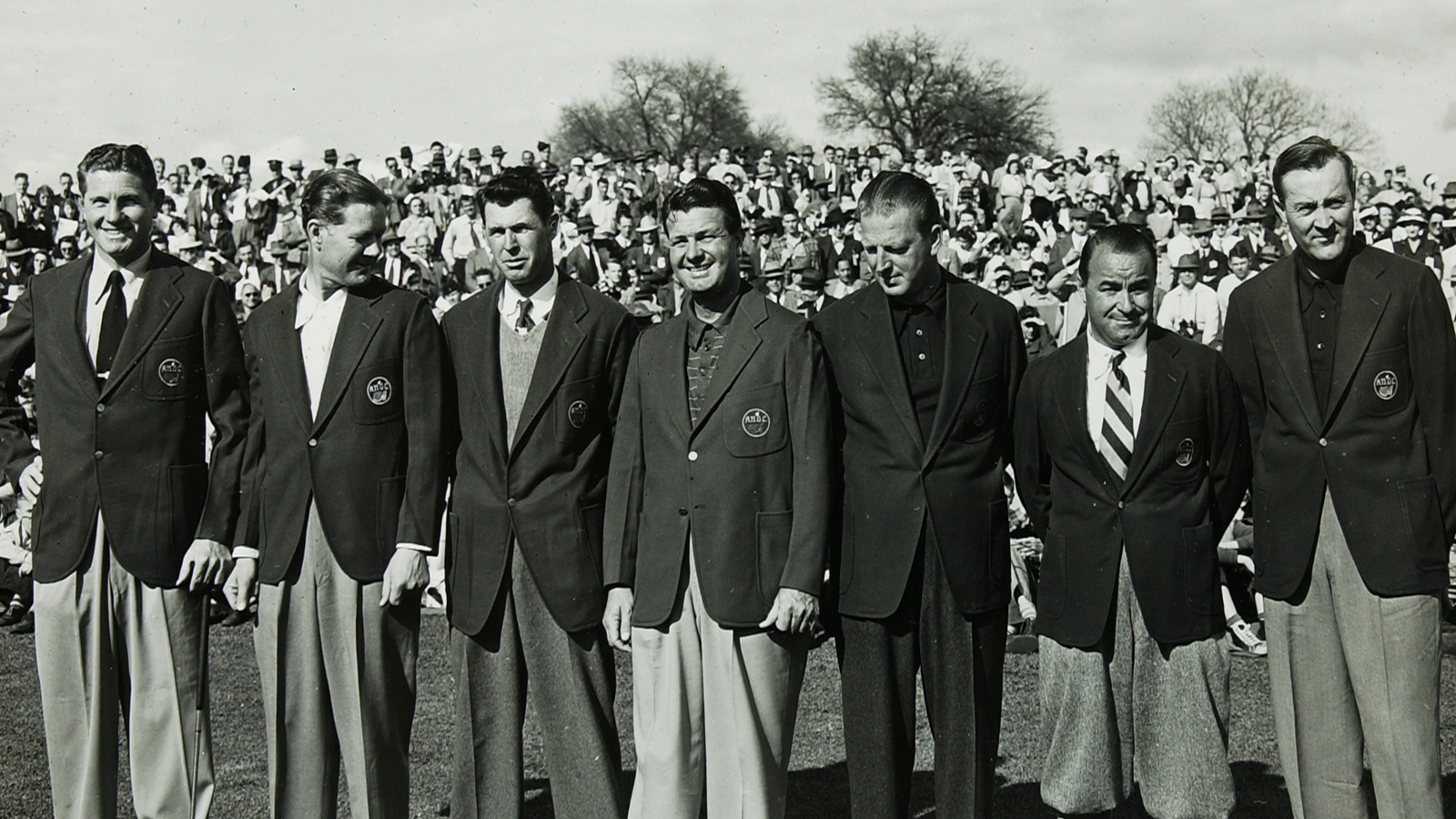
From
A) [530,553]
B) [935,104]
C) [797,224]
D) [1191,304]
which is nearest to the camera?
[530,553]

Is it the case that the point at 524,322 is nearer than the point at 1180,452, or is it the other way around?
the point at 1180,452

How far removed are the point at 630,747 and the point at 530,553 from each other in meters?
2.26

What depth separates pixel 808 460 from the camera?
14.1ft

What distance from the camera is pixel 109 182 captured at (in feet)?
15.2

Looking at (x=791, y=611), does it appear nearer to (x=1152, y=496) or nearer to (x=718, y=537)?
(x=718, y=537)

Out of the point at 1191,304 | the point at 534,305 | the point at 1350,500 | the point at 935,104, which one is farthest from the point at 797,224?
the point at 935,104

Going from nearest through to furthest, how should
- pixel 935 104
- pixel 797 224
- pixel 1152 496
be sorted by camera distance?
pixel 1152 496
pixel 797 224
pixel 935 104

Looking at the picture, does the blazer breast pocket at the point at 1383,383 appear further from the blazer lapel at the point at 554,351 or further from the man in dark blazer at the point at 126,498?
the man in dark blazer at the point at 126,498

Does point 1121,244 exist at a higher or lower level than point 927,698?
higher

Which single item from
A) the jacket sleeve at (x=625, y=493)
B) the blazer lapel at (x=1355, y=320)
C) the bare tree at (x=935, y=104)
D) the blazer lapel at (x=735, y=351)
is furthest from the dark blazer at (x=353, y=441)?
the bare tree at (x=935, y=104)

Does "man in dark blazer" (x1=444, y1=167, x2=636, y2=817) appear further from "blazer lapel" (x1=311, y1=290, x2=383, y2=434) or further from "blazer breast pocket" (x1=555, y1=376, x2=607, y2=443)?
"blazer lapel" (x1=311, y1=290, x2=383, y2=434)

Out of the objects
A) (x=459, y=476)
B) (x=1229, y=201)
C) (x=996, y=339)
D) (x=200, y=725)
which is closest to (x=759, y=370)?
(x=996, y=339)

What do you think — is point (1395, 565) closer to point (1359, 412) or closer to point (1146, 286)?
point (1359, 412)

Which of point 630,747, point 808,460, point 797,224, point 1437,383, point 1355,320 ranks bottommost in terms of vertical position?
point 630,747
